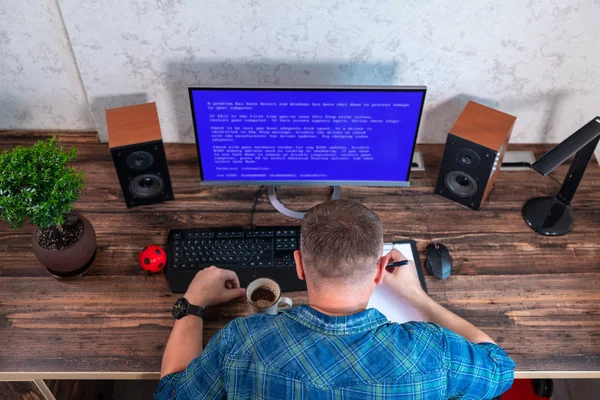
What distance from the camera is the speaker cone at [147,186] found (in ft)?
5.61

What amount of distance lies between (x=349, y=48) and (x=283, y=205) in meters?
0.50

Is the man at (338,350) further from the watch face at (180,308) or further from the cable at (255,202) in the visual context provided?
the cable at (255,202)

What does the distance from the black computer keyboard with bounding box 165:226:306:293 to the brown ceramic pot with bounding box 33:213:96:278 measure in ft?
0.70

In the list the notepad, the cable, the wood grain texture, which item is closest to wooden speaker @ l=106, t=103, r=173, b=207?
the cable

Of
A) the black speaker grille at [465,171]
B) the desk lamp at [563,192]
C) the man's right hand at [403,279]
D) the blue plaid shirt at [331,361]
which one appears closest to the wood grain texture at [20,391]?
the blue plaid shirt at [331,361]

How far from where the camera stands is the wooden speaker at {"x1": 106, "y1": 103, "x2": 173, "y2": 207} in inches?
63.5

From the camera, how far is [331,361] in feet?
3.53

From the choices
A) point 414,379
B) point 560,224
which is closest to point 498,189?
point 560,224

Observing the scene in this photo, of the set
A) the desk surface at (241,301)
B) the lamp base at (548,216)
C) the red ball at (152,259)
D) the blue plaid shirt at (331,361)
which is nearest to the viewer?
the blue plaid shirt at (331,361)

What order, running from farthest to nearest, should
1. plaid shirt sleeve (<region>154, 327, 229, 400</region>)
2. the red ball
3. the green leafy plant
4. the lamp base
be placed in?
the lamp base < the red ball < the green leafy plant < plaid shirt sleeve (<region>154, 327, 229, 400</region>)

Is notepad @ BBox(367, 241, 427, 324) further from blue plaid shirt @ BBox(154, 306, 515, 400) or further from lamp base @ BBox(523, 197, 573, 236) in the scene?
lamp base @ BBox(523, 197, 573, 236)

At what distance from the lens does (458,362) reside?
3.96 feet

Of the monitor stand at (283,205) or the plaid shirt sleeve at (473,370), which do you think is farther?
the monitor stand at (283,205)

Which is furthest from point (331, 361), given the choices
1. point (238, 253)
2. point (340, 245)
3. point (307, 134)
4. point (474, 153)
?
point (474, 153)
